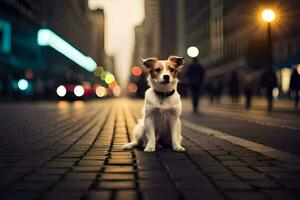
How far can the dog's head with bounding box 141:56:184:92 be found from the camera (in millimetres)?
6770

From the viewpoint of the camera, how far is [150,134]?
6.96 m

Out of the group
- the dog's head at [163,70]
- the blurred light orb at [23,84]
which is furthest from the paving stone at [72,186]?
the blurred light orb at [23,84]

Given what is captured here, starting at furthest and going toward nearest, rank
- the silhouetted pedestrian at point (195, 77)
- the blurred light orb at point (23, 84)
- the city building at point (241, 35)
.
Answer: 1. the blurred light orb at point (23, 84)
2. the city building at point (241, 35)
3. the silhouetted pedestrian at point (195, 77)

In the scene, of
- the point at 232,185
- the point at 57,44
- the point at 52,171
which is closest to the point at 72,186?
the point at 52,171

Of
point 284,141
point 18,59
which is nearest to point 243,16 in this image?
point 18,59

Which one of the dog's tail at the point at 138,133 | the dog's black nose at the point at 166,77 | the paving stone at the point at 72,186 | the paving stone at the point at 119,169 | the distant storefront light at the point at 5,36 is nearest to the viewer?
the paving stone at the point at 72,186

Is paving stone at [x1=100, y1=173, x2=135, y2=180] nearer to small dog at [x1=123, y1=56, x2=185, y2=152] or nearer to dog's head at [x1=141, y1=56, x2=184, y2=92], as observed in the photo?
small dog at [x1=123, y1=56, x2=185, y2=152]

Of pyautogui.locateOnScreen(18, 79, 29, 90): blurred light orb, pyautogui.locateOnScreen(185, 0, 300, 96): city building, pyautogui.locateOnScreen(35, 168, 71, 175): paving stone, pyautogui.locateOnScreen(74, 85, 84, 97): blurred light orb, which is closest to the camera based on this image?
pyautogui.locateOnScreen(35, 168, 71, 175): paving stone

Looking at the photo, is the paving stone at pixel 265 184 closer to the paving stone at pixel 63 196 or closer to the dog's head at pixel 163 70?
the paving stone at pixel 63 196

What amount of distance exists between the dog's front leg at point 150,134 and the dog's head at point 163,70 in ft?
1.43

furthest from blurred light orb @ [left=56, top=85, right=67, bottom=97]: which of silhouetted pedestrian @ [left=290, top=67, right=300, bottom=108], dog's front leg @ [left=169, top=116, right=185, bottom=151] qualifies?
dog's front leg @ [left=169, top=116, right=185, bottom=151]

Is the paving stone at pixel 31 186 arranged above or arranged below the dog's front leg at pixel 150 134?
below

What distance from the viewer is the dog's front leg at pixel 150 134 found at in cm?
691

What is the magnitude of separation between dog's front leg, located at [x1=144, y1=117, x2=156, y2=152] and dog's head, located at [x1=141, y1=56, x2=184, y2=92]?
0.44m
